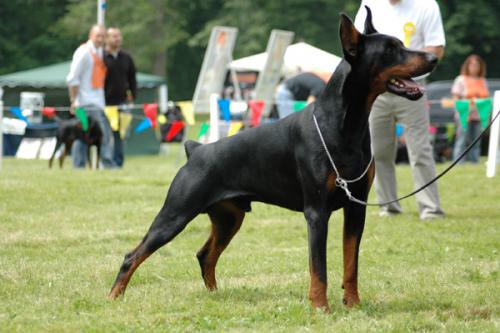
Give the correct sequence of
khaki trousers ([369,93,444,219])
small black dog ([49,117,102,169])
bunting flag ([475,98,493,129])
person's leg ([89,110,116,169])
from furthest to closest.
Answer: small black dog ([49,117,102,169])
person's leg ([89,110,116,169])
bunting flag ([475,98,493,129])
khaki trousers ([369,93,444,219])

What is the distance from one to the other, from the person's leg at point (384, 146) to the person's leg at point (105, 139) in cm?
667

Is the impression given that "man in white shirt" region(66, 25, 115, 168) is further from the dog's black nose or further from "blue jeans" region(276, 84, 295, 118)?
the dog's black nose

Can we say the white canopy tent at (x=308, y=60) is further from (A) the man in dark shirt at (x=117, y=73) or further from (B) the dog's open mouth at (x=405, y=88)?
(B) the dog's open mouth at (x=405, y=88)

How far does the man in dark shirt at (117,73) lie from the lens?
15.3 metres

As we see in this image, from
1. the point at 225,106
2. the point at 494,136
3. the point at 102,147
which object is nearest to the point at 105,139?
the point at 102,147

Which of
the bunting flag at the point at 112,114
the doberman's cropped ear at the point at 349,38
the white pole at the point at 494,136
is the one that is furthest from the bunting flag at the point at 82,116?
the doberman's cropped ear at the point at 349,38

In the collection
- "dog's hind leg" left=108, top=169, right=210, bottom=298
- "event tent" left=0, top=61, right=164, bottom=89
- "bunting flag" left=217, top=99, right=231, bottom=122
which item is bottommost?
"event tent" left=0, top=61, right=164, bottom=89

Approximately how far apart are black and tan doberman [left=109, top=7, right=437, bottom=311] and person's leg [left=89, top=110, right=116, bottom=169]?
9.39m

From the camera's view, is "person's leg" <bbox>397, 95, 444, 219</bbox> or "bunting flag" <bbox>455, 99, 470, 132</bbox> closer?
"person's leg" <bbox>397, 95, 444, 219</bbox>

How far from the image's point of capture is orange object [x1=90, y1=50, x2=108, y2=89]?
1462cm

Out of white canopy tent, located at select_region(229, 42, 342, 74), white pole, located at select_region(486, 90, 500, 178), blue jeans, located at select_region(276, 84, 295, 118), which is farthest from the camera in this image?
white canopy tent, located at select_region(229, 42, 342, 74)

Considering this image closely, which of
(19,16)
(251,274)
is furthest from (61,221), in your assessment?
(19,16)

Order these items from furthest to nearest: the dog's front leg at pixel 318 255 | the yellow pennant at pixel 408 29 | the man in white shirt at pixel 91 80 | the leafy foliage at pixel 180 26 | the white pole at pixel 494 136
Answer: the leafy foliage at pixel 180 26 < the man in white shirt at pixel 91 80 < the white pole at pixel 494 136 < the yellow pennant at pixel 408 29 < the dog's front leg at pixel 318 255

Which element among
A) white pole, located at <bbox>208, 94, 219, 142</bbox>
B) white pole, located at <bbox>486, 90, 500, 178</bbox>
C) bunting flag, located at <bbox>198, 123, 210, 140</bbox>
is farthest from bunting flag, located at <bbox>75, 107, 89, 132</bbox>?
white pole, located at <bbox>486, 90, 500, 178</bbox>
